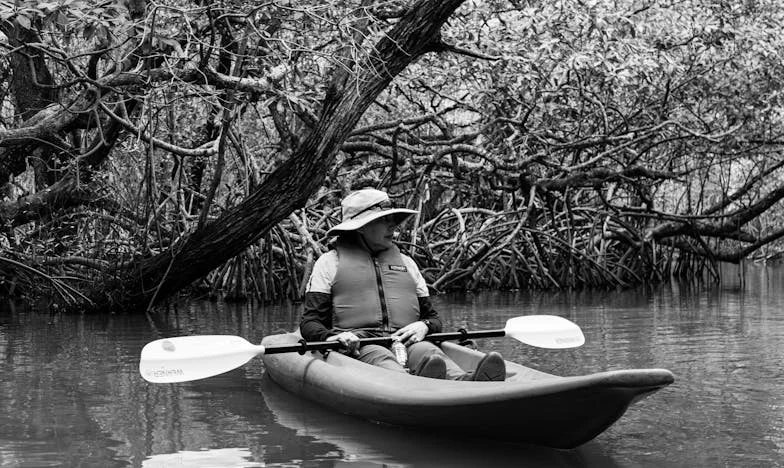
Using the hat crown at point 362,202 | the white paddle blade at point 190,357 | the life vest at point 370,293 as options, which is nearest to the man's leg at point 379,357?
the life vest at point 370,293

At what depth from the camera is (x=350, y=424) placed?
14.7 ft

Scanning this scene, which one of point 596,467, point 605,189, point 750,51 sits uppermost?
point 750,51

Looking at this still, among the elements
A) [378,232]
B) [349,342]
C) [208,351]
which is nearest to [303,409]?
[349,342]

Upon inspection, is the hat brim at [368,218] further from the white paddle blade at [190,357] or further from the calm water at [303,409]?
the calm water at [303,409]

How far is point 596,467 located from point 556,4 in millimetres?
5742

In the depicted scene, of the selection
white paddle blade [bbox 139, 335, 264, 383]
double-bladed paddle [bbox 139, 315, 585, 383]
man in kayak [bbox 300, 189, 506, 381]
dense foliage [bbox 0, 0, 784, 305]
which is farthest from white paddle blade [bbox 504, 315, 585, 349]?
dense foliage [bbox 0, 0, 784, 305]

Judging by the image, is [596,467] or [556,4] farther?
[556,4]

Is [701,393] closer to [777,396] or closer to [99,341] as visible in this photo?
[777,396]

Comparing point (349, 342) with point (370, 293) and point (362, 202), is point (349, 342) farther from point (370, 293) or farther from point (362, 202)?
point (362, 202)

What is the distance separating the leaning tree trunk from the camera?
24.9ft

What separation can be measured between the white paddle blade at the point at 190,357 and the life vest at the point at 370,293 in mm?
433

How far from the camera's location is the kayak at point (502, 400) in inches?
135

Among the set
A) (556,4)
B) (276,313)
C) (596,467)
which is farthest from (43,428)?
(556,4)

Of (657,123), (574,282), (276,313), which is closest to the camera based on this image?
(276,313)
